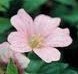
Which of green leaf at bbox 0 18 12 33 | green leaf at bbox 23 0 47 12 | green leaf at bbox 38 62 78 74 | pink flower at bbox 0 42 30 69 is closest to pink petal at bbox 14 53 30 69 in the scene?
pink flower at bbox 0 42 30 69

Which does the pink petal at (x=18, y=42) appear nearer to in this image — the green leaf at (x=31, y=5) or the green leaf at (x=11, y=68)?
the green leaf at (x=11, y=68)

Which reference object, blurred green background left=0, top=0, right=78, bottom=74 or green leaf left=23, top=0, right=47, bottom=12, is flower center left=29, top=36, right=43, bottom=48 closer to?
blurred green background left=0, top=0, right=78, bottom=74

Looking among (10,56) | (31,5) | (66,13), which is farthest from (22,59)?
(66,13)

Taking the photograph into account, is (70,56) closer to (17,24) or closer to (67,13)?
(67,13)

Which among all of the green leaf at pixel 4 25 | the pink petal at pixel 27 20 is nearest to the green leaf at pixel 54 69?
the pink petal at pixel 27 20

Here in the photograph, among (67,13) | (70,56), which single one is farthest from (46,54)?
(67,13)

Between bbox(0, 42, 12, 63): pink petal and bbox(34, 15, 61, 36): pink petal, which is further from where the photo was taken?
bbox(34, 15, 61, 36): pink petal
